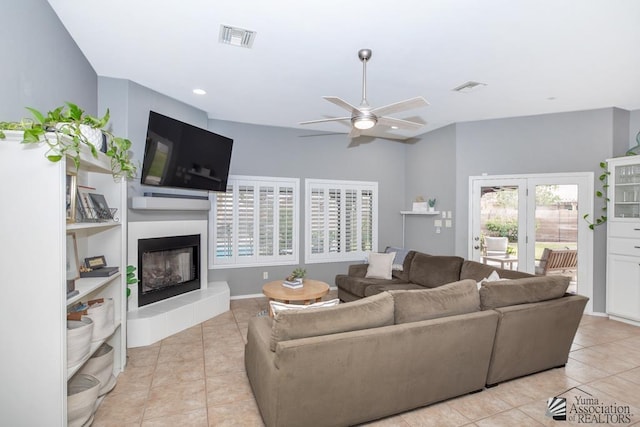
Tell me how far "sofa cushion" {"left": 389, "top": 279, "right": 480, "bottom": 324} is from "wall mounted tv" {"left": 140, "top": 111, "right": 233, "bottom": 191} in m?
2.88

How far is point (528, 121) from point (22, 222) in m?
5.85

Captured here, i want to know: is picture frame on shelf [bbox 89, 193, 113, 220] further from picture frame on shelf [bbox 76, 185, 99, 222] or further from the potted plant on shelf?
the potted plant on shelf

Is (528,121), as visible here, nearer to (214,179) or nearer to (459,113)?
(459,113)

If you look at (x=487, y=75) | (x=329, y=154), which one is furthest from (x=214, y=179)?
(x=487, y=75)

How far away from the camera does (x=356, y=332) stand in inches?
81.0

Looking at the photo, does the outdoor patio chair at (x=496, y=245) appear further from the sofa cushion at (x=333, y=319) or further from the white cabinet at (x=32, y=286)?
the white cabinet at (x=32, y=286)

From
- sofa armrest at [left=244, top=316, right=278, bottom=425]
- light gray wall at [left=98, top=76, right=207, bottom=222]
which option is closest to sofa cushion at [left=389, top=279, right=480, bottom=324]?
sofa armrest at [left=244, top=316, right=278, bottom=425]

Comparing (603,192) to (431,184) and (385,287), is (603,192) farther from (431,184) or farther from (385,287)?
(385,287)

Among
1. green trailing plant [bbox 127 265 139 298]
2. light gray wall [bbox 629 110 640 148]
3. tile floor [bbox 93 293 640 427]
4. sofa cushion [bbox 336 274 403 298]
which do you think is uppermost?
light gray wall [bbox 629 110 640 148]

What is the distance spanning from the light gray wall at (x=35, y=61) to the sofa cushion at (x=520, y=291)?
3.45 metres

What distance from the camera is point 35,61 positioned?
7.25 ft

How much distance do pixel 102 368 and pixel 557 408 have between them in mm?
3387

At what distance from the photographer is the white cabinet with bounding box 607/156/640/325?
13.6ft

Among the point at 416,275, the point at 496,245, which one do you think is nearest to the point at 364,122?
the point at 416,275
